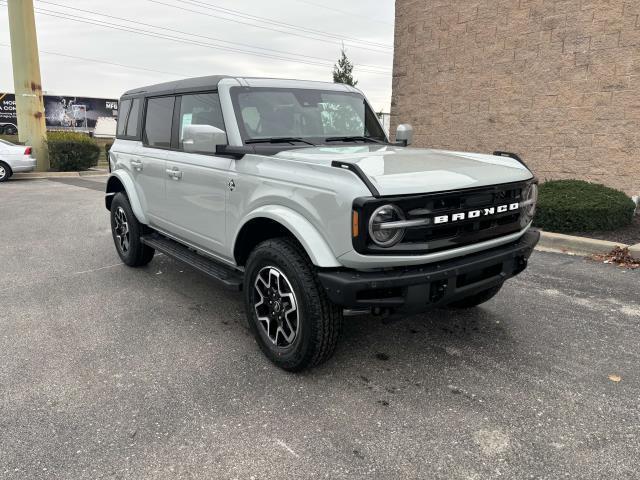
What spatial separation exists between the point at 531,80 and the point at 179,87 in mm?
7103

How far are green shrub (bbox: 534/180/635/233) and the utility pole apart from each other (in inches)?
632

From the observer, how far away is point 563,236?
6.62m

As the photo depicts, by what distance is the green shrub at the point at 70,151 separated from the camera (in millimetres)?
17266

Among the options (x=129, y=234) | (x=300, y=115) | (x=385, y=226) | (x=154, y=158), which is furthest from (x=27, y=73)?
(x=385, y=226)

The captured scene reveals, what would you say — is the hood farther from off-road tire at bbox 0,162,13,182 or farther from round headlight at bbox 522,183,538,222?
off-road tire at bbox 0,162,13,182

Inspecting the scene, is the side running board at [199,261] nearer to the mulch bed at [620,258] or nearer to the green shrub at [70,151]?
the mulch bed at [620,258]

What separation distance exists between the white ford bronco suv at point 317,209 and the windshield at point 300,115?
12 mm

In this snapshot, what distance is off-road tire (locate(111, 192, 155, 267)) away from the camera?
17.6ft

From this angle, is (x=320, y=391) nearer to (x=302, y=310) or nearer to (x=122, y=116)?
(x=302, y=310)

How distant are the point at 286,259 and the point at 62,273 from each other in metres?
3.71

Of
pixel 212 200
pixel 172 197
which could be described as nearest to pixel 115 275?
pixel 172 197

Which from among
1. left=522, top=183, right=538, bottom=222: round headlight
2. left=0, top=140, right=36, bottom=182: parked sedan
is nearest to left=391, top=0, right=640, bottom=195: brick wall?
left=522, top=183, right=538, bottom=222: round headlight

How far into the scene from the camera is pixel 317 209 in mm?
2898

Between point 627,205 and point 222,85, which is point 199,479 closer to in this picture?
point 222,85
